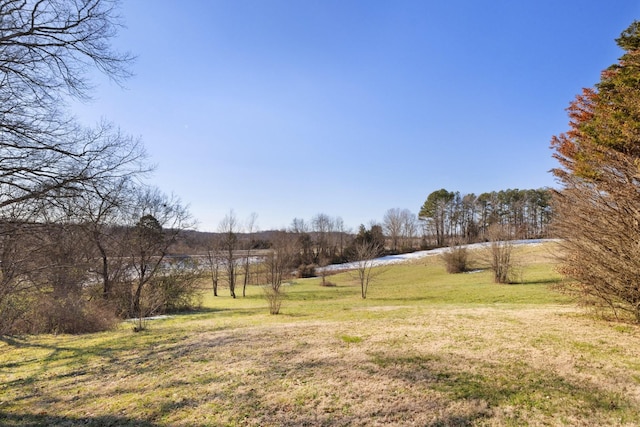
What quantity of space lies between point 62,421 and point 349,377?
411 centimetres

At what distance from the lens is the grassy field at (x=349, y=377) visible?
394 cm

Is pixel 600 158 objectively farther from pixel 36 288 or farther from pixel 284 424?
pixel 36 288

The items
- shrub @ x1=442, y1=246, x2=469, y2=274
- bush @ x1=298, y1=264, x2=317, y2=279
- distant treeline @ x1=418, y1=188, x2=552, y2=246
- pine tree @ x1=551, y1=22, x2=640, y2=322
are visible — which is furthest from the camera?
distant treeline @ x1=418, y1=188, x2=552, y2=246

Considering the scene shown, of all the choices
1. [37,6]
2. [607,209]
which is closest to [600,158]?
[607,209]

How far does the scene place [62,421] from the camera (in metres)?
4.50

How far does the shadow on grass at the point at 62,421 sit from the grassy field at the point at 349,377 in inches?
1.0

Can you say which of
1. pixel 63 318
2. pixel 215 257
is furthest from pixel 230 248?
pixel 63 318

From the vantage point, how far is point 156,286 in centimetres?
2023

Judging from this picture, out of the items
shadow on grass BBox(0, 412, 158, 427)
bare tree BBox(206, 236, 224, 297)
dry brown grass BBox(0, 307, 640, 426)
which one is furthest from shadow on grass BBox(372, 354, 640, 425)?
bare tree BBox(206, 236, 224, 297)

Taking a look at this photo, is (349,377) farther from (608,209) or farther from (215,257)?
(215,257)

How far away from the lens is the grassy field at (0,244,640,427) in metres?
3.94

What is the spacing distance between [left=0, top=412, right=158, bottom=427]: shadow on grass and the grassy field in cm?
3

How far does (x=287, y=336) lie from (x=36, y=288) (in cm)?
708

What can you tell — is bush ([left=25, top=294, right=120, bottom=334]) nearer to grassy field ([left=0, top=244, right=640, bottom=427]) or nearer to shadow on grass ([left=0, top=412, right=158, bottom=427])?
grassy field ([left=0, top=244, right=640, bottom=427])
